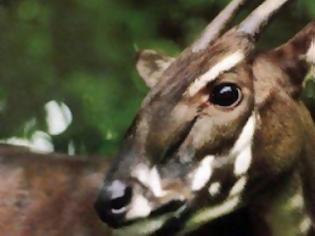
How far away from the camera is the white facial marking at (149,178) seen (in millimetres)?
1623

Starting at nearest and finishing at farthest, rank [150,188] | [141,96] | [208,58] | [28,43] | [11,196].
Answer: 1. [150,188]
2. [208,58]
3. [11,196]
4. [141,96]
5. [28,43]

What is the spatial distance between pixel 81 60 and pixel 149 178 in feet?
3.53

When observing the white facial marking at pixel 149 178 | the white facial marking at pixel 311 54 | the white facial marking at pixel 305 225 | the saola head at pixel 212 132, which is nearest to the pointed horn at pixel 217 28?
the saola head at pixel 212 132

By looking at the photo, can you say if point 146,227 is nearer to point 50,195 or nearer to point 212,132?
point 212,132

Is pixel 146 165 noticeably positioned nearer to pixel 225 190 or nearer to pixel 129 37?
pixel 225 190

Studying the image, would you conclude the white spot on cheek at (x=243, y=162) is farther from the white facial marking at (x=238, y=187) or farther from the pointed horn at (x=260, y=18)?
the pointed horn at (x=260, y=18)

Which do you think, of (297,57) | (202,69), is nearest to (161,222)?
(202,69)

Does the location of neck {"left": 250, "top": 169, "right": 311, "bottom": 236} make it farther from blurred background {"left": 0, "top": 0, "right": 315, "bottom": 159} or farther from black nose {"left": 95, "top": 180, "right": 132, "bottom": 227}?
blurred background {"left": 0, "top": 0, "right": 315, "bottom": 159}

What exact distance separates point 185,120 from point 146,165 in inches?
4.0

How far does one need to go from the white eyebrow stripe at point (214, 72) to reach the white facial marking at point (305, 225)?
314 mm

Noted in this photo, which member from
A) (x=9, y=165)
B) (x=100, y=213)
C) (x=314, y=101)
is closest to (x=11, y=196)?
(x=9, y=165)

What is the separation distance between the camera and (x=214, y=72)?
5.60 ft

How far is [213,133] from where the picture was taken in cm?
168

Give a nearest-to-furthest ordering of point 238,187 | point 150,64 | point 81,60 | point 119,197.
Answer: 1. point 119,197
2. point 238,187
3. point 150,64
4. point 81,60
